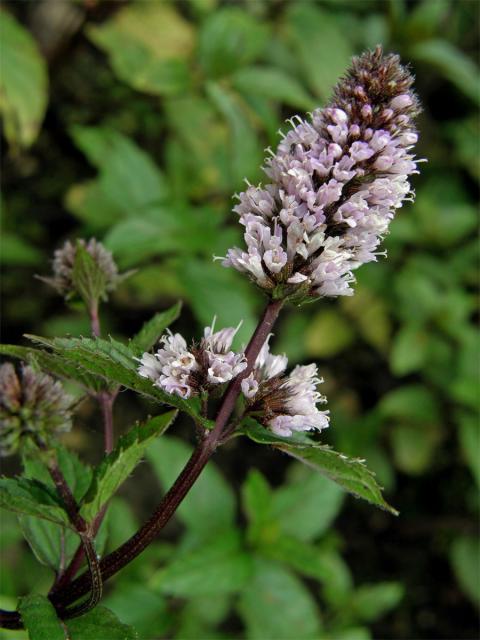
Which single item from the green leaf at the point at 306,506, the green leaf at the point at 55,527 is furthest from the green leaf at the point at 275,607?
the green leaf at the point at 55,527

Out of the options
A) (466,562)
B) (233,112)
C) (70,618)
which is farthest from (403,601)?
(70,618)

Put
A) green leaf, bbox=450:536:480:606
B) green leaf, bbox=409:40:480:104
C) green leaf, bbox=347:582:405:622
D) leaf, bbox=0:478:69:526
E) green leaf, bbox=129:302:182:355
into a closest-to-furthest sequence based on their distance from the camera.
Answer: leaf, bbox=0:478:69:526
green leaf, bbox=129:302:182:355
green leaf, bbox=347:582:405:622
green leaf, bbox=450:536:480:606
green leaf, bbox=409:40:480:104

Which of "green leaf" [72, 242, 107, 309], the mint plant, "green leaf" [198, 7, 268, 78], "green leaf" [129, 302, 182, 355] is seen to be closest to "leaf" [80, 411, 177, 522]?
the mint plant

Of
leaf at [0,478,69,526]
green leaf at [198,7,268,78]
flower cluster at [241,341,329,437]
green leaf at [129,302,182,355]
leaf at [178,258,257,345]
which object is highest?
green leaf at [198,7,268,78]

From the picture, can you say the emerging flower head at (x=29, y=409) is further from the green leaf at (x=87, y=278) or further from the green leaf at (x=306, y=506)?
the green leaf at (x=306, y=506)

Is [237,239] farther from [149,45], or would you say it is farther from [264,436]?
[264,436]

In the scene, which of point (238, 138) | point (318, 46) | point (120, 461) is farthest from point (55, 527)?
point (318, 46)

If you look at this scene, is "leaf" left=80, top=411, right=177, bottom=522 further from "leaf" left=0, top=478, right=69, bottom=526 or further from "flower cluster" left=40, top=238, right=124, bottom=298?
"flower cluster" left=40, top=238, right=124, bottom=298
